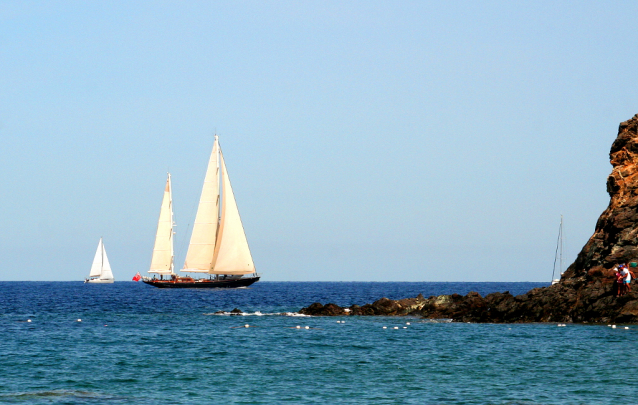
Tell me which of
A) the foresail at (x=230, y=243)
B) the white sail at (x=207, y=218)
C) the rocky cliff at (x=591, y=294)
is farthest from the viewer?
the white sail at (x=207, y=218)

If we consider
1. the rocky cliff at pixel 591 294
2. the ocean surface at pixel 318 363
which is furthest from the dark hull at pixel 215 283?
the ocean surface at pixel 318 363

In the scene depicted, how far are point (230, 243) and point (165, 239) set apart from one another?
18.9 meters

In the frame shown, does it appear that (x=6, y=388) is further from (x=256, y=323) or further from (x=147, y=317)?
(x=147, y=317)

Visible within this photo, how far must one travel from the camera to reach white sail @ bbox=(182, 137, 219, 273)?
113000mm

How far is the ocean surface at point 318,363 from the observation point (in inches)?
1105

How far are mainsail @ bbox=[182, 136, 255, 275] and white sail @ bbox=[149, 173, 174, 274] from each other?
12183mm

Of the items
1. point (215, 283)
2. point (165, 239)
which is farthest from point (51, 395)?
point (165, 239)

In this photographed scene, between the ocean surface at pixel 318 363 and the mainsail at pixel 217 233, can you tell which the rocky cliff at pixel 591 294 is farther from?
the mainsail at pixel 217 233

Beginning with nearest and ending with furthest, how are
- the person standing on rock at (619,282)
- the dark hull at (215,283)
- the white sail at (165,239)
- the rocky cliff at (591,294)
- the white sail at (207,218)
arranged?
the person standing on rock at (619,282) < the rocky cliff at (591,294) < the white sail at (207,218) < the dark hull at (215,283) < the white sail at (165,239)

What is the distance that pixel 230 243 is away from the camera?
114m

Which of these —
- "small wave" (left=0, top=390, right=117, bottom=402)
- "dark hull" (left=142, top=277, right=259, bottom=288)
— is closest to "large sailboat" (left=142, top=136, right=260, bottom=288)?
"dark hull" (left=142, top=277, right=259, bottom=288)

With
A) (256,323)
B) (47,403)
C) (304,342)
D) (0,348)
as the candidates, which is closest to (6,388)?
(47,403)

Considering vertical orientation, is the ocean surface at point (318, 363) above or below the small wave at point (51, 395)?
above

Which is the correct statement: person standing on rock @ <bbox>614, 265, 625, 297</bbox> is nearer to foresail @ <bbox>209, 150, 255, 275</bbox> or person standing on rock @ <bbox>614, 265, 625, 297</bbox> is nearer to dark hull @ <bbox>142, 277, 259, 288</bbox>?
foresail @ <bbox>209, 150, 255, 275</bbox>
